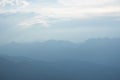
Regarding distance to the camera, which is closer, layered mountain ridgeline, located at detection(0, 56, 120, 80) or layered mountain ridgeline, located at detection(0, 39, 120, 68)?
layered mountain ridgeline, located at detection(0, 56, 120, 80)

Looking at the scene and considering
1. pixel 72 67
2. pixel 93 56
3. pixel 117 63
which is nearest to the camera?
pixel 72 67

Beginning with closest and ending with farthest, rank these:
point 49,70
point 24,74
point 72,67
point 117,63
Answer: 1. point 24,74
2. point 49,70
3. point 72,67
4. point 117,63

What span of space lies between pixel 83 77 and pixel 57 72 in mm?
12290

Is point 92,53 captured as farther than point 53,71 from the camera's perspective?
Yes

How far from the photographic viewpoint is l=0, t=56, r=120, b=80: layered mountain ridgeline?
10254 cm

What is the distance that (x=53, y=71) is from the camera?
112 metres

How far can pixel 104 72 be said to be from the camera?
385 feet

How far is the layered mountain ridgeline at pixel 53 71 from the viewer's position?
10254 cm

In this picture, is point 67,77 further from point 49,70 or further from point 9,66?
point 9,66

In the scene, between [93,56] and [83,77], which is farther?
[93,56]

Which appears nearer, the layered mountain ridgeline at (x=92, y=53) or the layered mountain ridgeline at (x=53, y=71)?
the layered mountain ridgeline at (x=53, y=71)

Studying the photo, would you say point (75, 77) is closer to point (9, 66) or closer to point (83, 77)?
point (83, 77)

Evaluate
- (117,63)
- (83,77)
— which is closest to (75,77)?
(83,77)

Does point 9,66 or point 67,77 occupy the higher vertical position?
point 9,66
